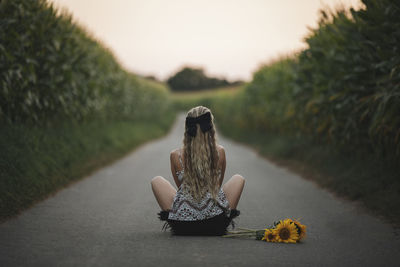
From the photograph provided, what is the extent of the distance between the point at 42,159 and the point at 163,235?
427 centimetres

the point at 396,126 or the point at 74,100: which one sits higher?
the point at 74,100

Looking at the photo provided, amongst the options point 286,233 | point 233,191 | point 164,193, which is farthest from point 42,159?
point 286,233

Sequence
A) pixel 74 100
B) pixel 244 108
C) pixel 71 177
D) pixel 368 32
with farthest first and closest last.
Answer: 1. pixel 244 108
2. pixel 74 100
3. pixel 71 177
4. pixel 368 32

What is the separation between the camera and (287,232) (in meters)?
4.82

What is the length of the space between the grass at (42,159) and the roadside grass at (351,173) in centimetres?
524

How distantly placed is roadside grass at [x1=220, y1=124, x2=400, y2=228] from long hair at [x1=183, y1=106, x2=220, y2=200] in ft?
8.77

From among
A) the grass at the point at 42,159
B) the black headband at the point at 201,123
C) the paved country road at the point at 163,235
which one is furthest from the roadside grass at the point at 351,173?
the grass at the point at 42,159

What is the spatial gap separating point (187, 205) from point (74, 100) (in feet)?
24.7

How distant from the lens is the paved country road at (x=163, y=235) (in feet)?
13.7

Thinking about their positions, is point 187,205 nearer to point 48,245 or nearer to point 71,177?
point 48,245

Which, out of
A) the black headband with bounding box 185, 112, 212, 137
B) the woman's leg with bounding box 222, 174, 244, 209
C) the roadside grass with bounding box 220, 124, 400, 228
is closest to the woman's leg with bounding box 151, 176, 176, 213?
the woman's leg with bounding box 222, 174, 244, 209

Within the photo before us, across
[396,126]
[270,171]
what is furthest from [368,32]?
[270,171]

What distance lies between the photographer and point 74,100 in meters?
11.5

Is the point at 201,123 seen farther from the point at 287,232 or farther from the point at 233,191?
the point at 287,232
